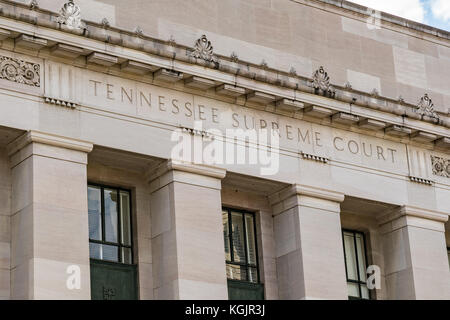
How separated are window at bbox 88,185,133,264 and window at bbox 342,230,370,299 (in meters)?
7.38

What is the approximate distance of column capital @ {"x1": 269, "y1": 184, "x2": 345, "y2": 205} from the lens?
114 ft

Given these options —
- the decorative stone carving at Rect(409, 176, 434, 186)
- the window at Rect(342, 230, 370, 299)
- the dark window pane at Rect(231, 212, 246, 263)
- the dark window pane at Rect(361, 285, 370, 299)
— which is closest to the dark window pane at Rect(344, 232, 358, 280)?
the window at Rect(342, 230, 370, 299)

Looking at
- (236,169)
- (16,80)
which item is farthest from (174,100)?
(16,80)

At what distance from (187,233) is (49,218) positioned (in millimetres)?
3932

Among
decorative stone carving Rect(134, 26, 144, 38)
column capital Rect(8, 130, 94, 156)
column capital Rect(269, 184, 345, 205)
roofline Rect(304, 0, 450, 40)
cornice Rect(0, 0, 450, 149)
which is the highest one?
roofline Rect(304, 0, 450, 40)

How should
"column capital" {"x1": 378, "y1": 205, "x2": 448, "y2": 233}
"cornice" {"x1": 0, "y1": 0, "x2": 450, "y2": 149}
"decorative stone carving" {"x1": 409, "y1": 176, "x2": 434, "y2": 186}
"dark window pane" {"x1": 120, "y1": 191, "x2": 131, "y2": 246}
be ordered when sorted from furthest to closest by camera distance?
"decorative stone carving" {"x1": 409, "y1": 176, "x2": 434, "y2": 186} < "column capital" {"x1": 378, "y1": 205, "x2": 448, "y2": 233} < "dark window pane" {"x1": 120, "y1": 191, "x2": 131, "y2": 246} < "cornice" {"x1": 0, "y1": 0, "x2": 450, "y2": 149}

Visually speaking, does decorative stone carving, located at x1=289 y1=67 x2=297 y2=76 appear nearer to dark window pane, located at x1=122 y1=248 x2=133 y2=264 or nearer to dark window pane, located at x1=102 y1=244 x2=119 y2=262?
dark window pane, located at x1=122 y1=248 x2=133 y2=264

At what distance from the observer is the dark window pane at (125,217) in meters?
32.6

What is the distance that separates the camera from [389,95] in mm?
39375

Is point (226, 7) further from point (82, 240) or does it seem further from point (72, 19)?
point (82, 240)

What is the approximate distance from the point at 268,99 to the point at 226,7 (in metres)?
3.54

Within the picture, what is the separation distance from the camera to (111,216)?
32.5 meters

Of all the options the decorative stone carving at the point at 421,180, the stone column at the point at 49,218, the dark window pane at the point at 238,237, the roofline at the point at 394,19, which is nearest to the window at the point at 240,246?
the dark window pane at the point at 238,237

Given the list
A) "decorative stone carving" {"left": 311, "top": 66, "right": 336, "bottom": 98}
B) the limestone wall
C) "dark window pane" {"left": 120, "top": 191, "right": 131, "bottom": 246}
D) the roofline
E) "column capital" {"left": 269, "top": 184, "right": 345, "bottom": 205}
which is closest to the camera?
the limestone wall
